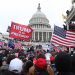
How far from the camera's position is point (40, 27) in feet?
488

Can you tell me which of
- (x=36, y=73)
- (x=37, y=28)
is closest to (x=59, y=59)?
(x=36, y=73)

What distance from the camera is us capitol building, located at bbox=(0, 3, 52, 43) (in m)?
143

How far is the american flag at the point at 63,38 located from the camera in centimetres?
1534

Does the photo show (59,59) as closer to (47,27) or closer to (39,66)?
(39,66)

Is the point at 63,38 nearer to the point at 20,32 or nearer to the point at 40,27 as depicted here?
the point at 20,32

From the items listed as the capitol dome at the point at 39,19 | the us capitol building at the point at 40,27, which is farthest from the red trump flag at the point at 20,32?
the capitol dome at the point at 39,19

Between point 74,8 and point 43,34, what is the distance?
11357 cm

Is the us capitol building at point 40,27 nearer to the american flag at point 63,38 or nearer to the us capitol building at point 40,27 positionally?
the us capitol building at point 40,27

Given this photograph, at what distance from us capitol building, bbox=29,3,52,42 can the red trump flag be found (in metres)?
118

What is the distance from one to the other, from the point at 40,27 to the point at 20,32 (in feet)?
417

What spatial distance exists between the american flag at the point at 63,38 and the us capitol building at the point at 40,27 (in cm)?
12294

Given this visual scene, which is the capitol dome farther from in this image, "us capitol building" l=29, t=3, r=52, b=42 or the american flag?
the american flag

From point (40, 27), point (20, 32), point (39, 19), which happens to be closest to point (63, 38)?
point (20, 32)

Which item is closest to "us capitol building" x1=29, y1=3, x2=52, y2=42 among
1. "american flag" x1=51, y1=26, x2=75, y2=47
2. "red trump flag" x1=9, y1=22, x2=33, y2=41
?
"red trump flag" x1=9, y1=22, x2=33, y2=41
